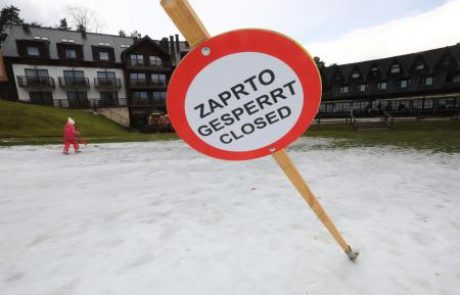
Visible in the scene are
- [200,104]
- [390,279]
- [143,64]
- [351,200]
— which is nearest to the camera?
[200,104]

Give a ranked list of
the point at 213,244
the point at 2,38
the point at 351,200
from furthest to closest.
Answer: the point at 2,38 < the point at 351,200 < the point at 213,244

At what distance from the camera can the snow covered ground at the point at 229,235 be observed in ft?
6.13

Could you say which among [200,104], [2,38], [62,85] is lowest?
[200,104]

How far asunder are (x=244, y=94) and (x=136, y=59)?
37566 mm

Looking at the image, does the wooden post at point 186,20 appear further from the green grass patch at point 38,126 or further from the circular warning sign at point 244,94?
the green grass patch at point 38,126

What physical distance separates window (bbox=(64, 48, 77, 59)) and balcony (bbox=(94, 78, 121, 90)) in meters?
3.83

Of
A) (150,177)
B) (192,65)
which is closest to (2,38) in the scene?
(150,177)

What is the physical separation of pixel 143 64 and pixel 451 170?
3651 cm

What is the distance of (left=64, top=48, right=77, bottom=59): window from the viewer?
3102cm

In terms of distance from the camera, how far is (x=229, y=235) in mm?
2566

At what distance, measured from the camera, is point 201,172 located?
5.53 meters

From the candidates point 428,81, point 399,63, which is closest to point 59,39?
point 399,63

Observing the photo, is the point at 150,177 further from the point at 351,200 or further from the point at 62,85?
the point at 62,85

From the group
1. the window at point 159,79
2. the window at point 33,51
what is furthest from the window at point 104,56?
the window at point 33,51
